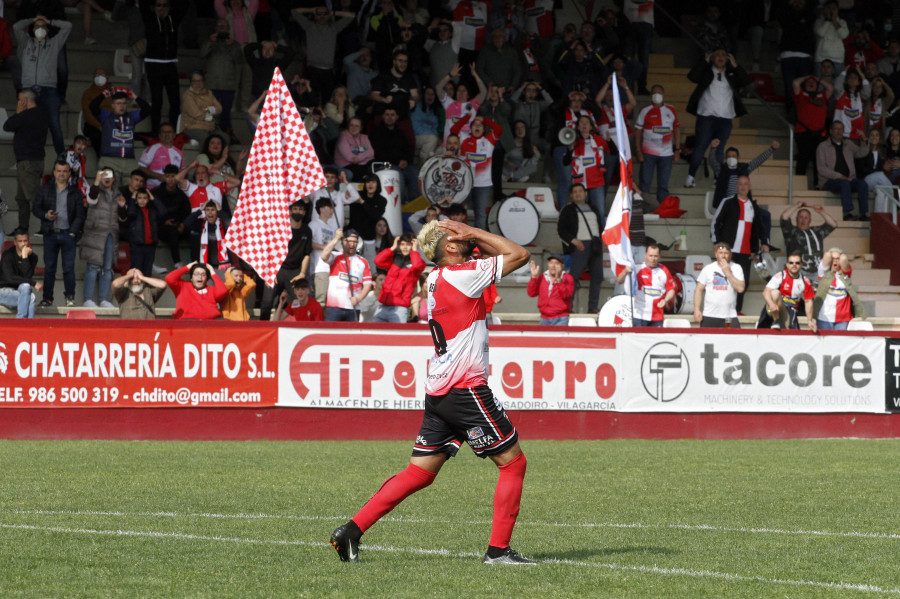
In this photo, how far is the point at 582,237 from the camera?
2067 centimetres

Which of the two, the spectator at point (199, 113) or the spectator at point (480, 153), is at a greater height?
the spectator at point (199, 113)

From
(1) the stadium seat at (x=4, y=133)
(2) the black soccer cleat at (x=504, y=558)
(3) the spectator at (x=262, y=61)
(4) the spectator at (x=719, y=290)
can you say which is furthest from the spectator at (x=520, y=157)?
(2) the black soccer cleat at (x=504, y=558)

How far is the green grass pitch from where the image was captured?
6879mm

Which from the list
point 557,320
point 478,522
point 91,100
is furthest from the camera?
point 91,100

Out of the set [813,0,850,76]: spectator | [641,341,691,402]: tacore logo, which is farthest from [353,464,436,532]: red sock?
[813,0,850,76]: spectator

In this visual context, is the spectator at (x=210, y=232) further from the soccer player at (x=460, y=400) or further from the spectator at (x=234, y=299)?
the soccer player at (x=460, y=400)

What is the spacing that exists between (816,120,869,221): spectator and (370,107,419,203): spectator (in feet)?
28.2

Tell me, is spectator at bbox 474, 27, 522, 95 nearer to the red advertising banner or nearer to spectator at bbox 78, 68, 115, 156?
spectator at bbox 78, 68, 115, 156

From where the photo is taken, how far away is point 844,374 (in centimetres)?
1738

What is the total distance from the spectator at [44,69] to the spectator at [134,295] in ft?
14.8

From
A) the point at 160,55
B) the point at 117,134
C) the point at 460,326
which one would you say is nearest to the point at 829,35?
the point at 160,55

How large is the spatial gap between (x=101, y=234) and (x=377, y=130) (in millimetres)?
5029

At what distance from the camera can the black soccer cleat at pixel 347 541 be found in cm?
745

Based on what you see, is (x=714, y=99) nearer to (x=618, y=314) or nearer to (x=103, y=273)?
(x=618, y=314)
